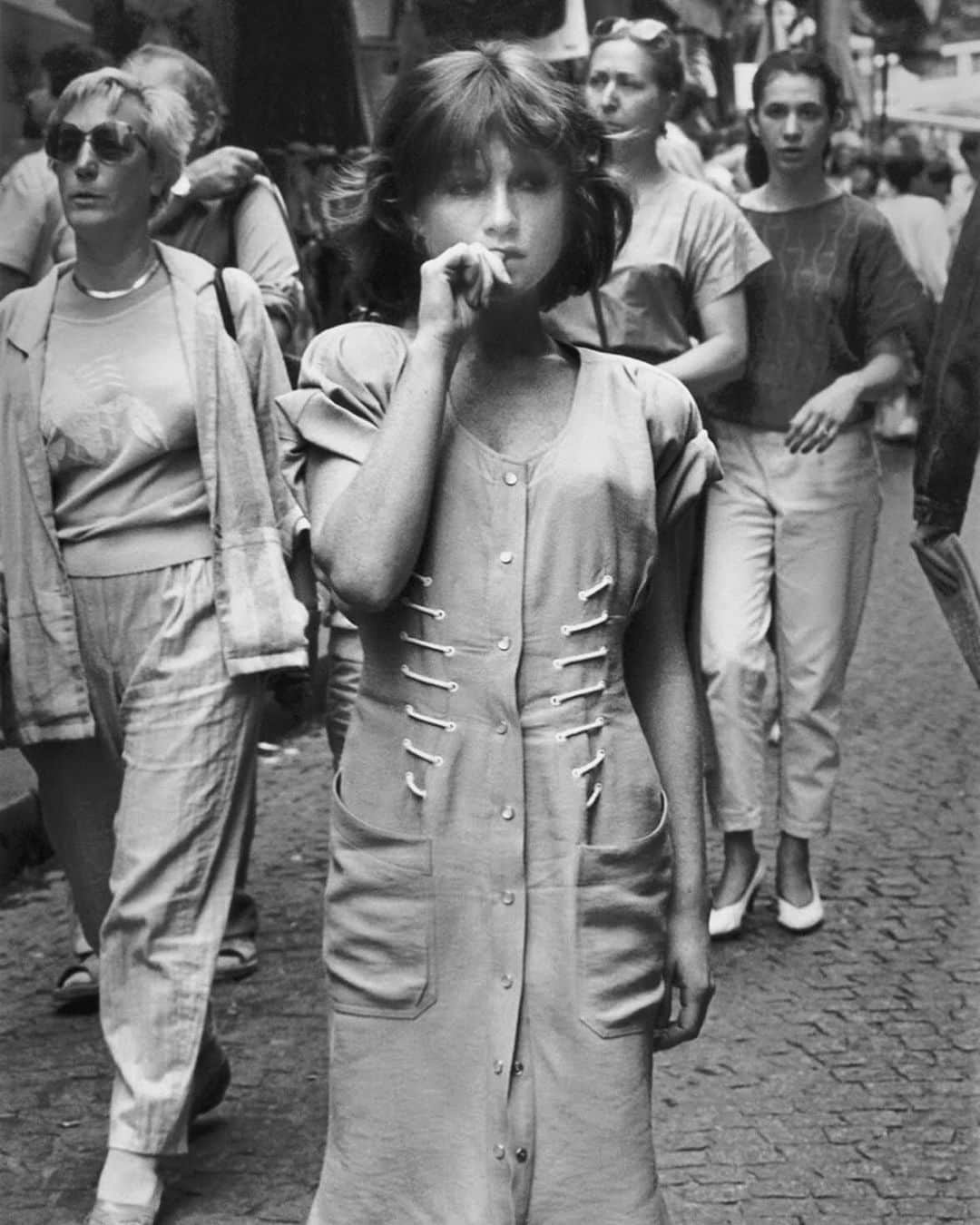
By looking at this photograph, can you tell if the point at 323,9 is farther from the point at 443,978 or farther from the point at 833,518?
the point at 443,978

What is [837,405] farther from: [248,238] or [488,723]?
[488,723]

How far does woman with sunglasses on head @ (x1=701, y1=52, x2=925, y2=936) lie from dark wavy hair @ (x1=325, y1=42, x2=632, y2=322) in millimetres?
3229

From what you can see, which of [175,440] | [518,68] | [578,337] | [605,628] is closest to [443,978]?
[605,628]

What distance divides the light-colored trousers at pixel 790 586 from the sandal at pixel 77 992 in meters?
1.59

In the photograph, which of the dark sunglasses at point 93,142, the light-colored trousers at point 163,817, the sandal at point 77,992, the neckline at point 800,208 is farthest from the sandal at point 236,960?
the neckline at point 800,208

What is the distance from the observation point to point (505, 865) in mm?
2775

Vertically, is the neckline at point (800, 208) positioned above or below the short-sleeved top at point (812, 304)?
Result: above

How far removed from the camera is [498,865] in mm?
2775

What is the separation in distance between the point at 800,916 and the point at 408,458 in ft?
12.4

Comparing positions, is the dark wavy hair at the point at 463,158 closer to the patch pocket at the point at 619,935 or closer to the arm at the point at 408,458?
the arm at the point at 408,458

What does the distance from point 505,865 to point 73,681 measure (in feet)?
6.40

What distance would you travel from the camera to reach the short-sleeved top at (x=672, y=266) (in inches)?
233

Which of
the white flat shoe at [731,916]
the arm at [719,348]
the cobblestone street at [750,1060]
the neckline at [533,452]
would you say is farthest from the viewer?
the white flat shoe at [731,916]

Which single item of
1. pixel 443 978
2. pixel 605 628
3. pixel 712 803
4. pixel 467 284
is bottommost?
pixel 712 803
